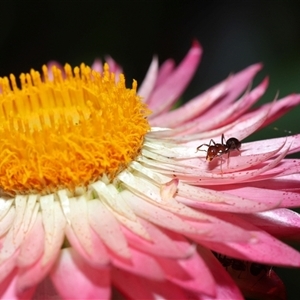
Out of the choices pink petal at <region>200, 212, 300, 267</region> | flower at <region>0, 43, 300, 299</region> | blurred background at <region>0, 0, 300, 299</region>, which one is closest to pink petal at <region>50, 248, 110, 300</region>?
flower at <region>0, 43, 300, 299</region>

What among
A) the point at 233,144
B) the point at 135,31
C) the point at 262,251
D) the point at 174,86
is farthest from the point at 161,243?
the point at 135,31

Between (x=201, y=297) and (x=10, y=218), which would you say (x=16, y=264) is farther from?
(x=201, y=297)

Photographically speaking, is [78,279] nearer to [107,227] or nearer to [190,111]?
[107,227]

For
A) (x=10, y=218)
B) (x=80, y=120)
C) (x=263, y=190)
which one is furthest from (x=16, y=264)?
(x=263, y=190)

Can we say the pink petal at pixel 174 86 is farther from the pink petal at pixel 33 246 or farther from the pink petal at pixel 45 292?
the pink petal at pixel 45 292

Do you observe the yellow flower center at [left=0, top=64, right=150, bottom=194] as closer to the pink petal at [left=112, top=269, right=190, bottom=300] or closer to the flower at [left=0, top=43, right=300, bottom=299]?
the flower at [left=0, top=43, right=300, bottom=299]

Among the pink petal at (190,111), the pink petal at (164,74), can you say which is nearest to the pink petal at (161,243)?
the pink petal at (190,111)
